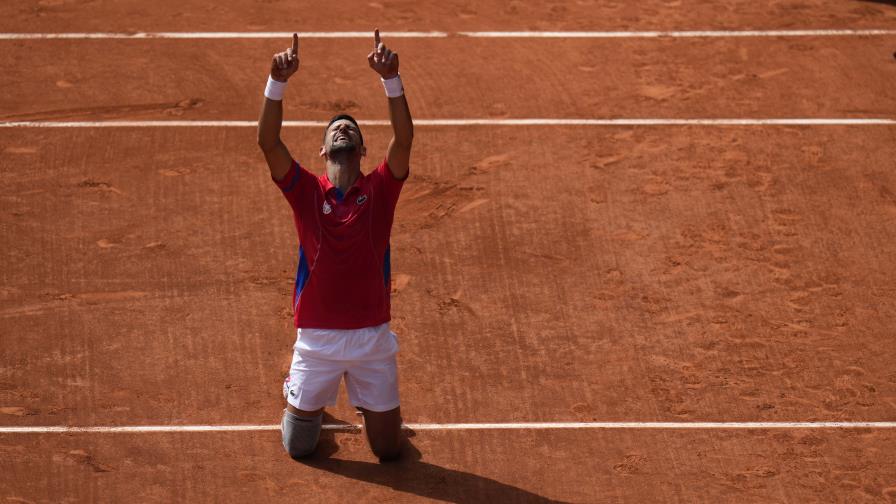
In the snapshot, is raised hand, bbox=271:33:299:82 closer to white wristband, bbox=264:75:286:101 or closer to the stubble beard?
white wristband, bbox=264:75:286:101

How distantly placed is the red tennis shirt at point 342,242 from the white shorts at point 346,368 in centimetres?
8

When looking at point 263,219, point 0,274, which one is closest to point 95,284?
point 0,274

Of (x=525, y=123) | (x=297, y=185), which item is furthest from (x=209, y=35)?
(x=297, y=185)

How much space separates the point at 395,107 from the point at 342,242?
0.97m

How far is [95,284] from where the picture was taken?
1177 cm

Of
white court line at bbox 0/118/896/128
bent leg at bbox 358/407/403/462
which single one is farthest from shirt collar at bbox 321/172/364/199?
white court line at bbox 0/118/896/128

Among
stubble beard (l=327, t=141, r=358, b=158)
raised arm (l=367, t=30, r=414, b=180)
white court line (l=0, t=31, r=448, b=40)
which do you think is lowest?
white court line (l=0, t=31, r=448, b=40)

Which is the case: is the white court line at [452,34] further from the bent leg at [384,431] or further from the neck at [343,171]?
the bent leg at [384,431]

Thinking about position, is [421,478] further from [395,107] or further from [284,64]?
[284,64]

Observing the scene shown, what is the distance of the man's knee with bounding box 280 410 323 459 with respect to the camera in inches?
385

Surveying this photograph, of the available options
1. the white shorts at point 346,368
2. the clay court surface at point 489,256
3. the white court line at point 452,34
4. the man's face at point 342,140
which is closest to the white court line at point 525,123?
the clay court surface at point 489,256

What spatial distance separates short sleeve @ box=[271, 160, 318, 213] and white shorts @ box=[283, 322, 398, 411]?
894mm

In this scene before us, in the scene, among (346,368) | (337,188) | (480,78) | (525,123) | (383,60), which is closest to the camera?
(383,60)

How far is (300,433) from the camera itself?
9.83 meters
